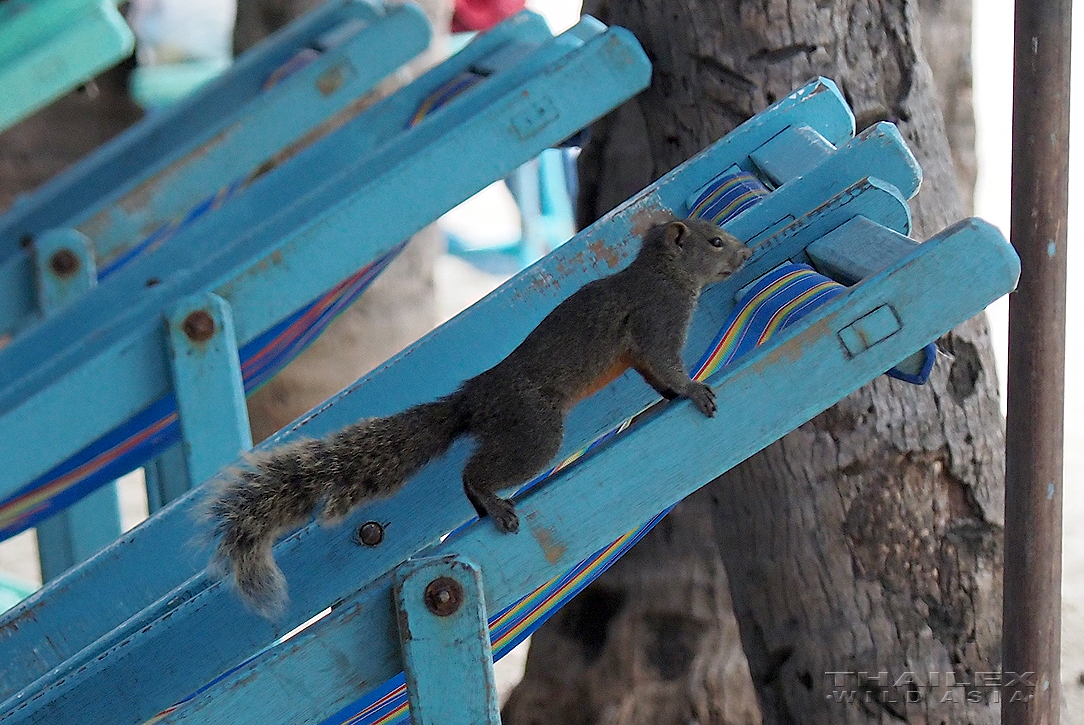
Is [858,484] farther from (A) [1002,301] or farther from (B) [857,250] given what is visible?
(A) [1002,301]

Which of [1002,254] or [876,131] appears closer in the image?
[1002,254]

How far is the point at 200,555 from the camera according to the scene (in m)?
1.57

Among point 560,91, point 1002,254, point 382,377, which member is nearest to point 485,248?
point 560,91

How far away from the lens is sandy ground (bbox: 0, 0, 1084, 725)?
351cm

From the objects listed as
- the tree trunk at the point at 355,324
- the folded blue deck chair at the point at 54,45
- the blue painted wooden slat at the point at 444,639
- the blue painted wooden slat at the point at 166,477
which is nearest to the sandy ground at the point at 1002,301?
the tree trunk at the point at 355,324

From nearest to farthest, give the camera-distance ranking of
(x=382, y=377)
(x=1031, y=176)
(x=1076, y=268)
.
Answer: (x=1031, y=176), (x=382, y=377), (x=1076, y=268)

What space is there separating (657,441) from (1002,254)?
400 mm

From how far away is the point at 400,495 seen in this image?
1465 mm

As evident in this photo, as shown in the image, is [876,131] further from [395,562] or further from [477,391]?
[395,562]

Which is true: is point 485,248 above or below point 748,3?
below

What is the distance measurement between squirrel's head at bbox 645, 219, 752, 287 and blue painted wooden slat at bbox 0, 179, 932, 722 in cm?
3

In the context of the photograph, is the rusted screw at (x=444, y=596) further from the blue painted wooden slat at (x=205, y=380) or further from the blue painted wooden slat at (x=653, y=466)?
the blue painted wooden slat at (x=205, y=380)

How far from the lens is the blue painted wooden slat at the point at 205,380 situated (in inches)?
72.6

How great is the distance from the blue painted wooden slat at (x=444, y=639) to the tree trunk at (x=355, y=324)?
3.14m
